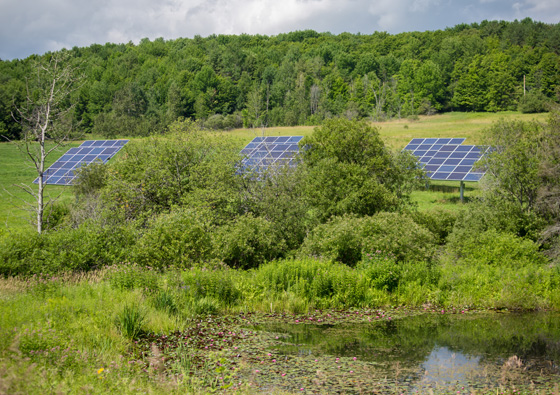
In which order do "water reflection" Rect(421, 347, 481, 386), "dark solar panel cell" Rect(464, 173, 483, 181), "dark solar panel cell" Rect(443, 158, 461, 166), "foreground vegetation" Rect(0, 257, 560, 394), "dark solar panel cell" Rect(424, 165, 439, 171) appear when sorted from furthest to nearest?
"dark solar panel cell" Rect(443, 158, 461, 166) → "dark solar panel cell" Rect(424, 165, 439, 171) → "dark solar panel cell" Rect(464, 173, 483, 181) → "water reflection" Rect(421, 347, 481, 386) → "foreground vegetation" Rect(0, 257, 560, 394)

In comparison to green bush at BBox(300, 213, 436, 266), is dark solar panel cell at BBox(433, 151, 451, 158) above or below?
above

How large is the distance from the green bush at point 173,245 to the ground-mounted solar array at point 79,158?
23380 mm

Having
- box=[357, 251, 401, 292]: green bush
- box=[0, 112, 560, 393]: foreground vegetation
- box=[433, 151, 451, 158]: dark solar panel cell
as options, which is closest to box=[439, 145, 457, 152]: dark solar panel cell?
box=[433, 151, 451, 158]: dark solar panel cell

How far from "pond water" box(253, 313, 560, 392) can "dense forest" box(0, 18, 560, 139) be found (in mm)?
78650

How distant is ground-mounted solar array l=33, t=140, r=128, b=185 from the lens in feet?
129

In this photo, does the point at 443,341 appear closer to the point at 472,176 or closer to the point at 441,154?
the point at 472,176

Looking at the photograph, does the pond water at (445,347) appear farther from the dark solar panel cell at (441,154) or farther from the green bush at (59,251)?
the dark solar panel cell at (441,154)

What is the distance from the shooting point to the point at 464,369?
34.1ft

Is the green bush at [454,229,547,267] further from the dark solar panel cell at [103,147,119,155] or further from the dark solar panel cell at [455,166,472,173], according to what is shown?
the dark solar panel cell at [103,147,119,155]

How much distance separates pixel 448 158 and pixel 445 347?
97.4 feet


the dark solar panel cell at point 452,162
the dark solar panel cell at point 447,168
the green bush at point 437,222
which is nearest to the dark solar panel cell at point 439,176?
the dark solar panel cell at point 447,168

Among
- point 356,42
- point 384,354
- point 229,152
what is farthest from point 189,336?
point 356,42

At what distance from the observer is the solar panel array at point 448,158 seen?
116 ft

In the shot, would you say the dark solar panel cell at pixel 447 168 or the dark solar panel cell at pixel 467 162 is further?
the dark solar panel cell at pixel 467 162
